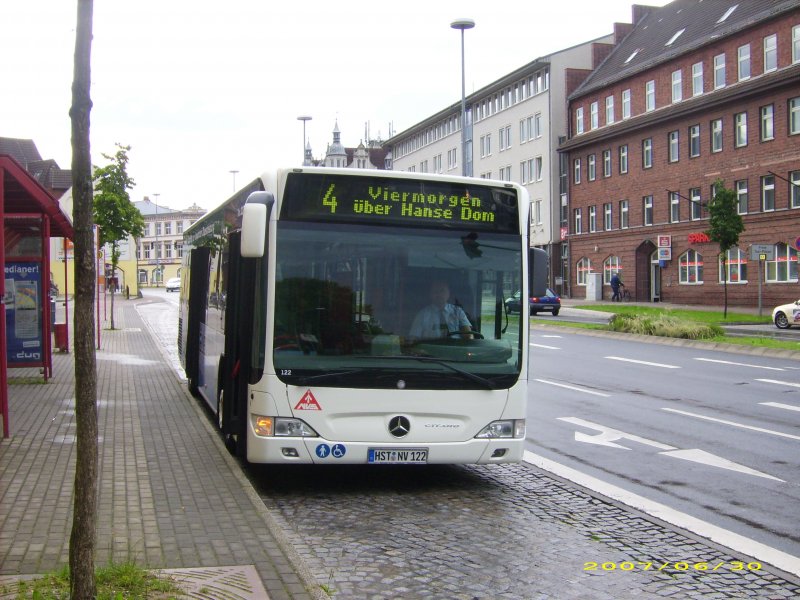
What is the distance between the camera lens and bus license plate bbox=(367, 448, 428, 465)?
330 inches

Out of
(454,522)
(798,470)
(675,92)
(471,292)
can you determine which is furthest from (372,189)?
(675,92)

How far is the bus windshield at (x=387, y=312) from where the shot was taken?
8.36 metres

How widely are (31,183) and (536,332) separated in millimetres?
22784

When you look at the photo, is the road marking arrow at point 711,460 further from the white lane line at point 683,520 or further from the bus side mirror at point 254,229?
the bus side mirror at point 254,229

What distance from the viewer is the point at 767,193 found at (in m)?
47.7

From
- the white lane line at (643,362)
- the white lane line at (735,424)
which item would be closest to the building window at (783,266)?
the white lane line at (643,362)

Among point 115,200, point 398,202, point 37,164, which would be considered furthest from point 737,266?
point 37,164

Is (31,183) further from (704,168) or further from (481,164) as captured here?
(481,164)

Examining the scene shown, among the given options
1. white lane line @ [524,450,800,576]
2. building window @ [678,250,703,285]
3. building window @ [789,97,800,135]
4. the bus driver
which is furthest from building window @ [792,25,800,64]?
the bus driver

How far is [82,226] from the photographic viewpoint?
481cm

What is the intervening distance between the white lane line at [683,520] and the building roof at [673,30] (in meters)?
42.3

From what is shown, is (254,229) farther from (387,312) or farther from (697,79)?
(697,79)

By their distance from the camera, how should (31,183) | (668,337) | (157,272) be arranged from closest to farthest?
(31,183), (668,337), (157,272)

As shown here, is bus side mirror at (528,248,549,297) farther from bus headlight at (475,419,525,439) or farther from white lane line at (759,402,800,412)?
white lane line at (759,402,800,412)
